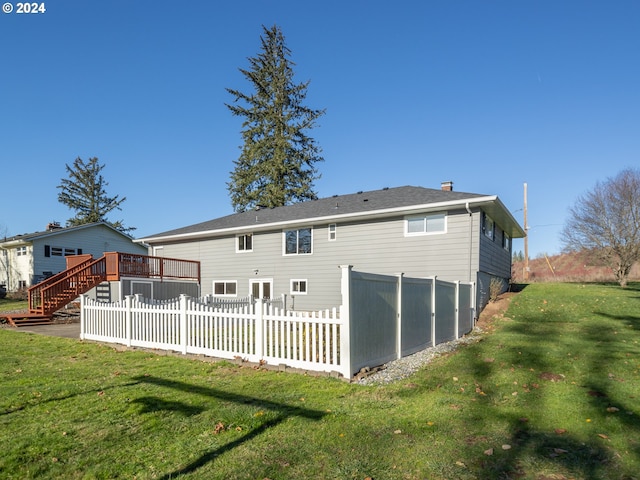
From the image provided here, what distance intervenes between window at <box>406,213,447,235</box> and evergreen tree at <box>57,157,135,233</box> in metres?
48.1

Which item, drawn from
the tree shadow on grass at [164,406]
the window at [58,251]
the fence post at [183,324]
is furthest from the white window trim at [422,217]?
the window at [58,251]

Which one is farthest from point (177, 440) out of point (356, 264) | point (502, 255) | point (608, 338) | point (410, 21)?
point (502, 255)

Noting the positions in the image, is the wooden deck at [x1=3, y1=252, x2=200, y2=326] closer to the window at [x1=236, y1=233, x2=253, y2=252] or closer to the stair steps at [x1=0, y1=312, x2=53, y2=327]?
the stair steps at [x1=0, y1=312, x2=53, y2=327]

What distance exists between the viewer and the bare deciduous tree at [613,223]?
2383 cm

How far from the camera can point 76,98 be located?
18.9 m

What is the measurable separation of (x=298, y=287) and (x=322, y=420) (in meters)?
13.8

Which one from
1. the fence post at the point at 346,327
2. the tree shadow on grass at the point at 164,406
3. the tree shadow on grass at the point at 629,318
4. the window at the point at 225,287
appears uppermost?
the fence post at the point at 346,327

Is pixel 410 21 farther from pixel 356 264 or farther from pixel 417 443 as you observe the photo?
pixel 417 443

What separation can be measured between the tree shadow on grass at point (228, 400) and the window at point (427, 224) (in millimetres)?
11159

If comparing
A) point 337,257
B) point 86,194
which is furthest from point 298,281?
point 86,194

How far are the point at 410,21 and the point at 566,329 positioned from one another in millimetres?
12967

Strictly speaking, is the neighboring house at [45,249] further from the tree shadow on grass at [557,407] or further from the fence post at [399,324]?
the tree shadow on grass at [557,407]

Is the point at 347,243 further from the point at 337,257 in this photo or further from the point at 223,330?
the point at 223,330

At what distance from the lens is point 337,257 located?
17.2 m
